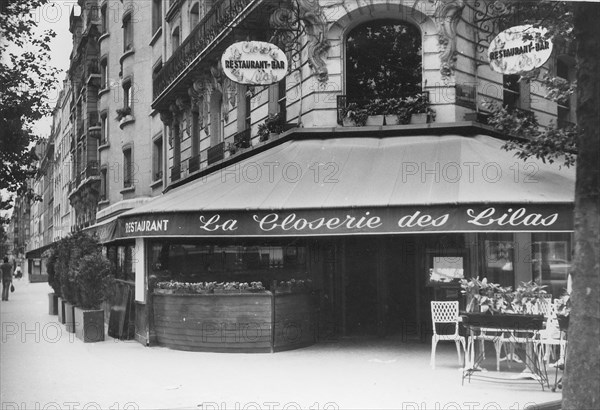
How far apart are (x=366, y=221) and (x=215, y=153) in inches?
354

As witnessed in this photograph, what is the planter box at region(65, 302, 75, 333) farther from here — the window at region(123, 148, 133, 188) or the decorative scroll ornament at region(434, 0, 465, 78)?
the window at region(123, 148, 133, 188)

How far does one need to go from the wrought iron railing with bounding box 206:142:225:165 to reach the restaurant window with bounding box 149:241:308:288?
10.5ft

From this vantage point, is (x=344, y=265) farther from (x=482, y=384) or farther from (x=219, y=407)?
(x=219, y=407)

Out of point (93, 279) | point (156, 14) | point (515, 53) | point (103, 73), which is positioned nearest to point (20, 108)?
point (93, 279)

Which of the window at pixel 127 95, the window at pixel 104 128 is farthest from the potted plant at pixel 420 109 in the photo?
the window at pixel 104 128

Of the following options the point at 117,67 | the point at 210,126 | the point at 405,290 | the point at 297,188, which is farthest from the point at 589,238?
the point at 117,67

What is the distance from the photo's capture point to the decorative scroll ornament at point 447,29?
13.3 meters

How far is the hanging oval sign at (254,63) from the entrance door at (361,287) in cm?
382

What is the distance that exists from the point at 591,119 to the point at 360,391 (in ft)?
15.0

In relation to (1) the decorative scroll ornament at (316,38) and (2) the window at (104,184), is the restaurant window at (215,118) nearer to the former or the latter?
(1) the decorative scroll ornament at (316,38)

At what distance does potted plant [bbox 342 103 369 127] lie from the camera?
44.4 feet

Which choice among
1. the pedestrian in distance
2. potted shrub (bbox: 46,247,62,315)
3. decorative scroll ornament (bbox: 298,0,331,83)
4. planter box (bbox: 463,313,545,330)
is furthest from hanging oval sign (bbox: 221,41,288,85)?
the pedestrian in distance

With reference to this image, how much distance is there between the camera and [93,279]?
1445 cm

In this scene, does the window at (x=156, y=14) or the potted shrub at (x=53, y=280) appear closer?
the potted shrub at (x=53, y=280)
